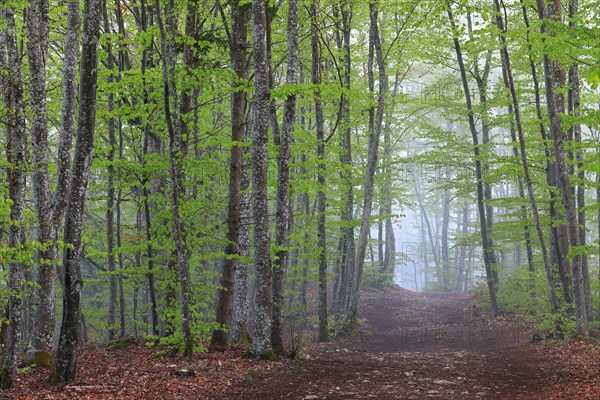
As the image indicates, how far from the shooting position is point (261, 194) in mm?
10203

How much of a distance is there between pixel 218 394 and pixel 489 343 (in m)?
10.8

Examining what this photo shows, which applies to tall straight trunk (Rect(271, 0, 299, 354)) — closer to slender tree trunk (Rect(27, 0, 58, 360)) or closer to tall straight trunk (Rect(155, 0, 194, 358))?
tall straight trunk (Rect(155, 0, 194, 358))

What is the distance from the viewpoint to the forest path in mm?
7520

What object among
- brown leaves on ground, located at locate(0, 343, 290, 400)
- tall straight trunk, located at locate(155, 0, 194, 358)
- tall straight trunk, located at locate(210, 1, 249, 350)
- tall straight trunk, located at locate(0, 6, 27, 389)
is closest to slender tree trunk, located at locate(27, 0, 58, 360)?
tall straight trunk, located at locate(0, 6, 27, 389)

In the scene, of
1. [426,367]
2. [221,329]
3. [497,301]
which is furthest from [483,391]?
[497,301]

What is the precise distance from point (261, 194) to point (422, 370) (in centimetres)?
468

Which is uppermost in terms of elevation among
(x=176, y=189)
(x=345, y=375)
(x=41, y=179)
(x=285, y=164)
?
(x=285, y=164)

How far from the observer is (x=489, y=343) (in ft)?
50.5

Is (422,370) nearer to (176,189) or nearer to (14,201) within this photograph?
(176,189)

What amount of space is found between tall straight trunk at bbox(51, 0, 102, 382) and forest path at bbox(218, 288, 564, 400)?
8.32 feet

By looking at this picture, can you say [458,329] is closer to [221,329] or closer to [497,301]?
[497,301]

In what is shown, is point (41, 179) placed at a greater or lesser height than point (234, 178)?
lesser

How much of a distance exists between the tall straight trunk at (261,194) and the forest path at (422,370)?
0.91 meters

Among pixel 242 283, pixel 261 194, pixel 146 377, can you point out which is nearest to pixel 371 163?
pixel 242 283
